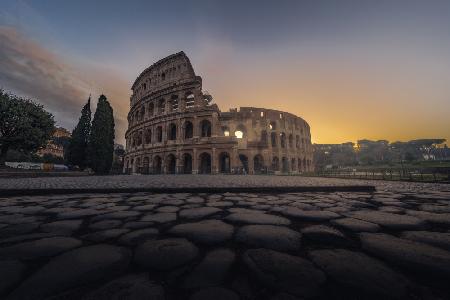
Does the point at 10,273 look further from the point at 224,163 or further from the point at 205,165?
the point at 224,163

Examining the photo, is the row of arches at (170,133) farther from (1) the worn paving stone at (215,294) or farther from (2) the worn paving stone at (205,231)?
(1) the worn paving stone at (215,294)

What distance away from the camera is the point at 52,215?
2.08m

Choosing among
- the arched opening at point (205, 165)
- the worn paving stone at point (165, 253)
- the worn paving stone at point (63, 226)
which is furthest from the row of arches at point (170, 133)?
the worn paving stone at point (165, 253)

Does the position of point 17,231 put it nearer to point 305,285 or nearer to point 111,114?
point 305,285

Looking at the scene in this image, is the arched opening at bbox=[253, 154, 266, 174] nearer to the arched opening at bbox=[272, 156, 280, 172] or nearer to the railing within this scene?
the arched opening at bbox=[272, 156, 280, 172]

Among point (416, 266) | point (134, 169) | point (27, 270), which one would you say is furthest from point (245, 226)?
point (134, 169)

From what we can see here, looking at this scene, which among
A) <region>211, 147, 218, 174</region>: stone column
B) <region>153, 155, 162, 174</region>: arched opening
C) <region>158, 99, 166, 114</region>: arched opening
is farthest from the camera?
<region>158, 99, 166, 114</region>: arched opening

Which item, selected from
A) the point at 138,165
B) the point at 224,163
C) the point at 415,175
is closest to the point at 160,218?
the point at 415,175

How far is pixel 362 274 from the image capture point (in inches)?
34.2

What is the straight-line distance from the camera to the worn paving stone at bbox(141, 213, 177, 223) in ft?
6.04

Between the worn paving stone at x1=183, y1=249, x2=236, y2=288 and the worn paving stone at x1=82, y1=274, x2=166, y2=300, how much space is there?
0.12 meters

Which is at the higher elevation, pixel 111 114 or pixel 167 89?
pixel 167 89

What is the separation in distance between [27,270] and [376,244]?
1882mm

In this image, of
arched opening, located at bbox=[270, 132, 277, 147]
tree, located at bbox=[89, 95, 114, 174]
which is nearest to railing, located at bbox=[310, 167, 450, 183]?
arched opening, located at bbox=[270, 132, 277, 147]
